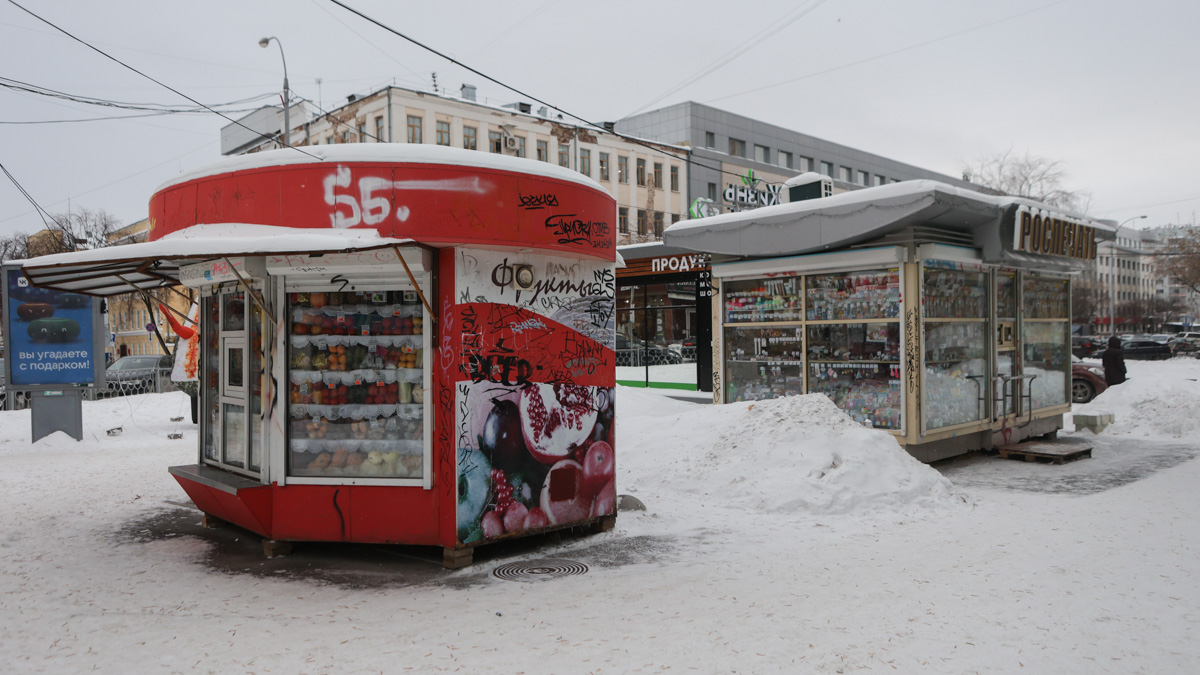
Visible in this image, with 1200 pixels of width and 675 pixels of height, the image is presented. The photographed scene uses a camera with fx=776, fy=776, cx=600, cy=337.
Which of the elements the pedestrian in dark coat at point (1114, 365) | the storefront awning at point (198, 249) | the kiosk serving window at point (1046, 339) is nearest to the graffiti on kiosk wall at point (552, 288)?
the storefront awning at point (198, 249)

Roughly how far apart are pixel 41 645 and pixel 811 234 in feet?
30.6

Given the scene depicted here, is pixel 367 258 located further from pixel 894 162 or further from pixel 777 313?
pixel 894 162

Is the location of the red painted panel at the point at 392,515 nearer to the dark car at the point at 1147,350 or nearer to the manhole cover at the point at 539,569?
the manhole cover at the point at 539,569

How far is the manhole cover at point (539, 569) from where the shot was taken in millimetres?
5980

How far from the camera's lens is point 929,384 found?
10.5 meters

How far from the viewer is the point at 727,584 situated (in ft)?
18.7

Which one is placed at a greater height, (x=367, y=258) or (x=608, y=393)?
(x=367, y=258)

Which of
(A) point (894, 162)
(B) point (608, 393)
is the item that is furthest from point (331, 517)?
(A) point (894, 162)

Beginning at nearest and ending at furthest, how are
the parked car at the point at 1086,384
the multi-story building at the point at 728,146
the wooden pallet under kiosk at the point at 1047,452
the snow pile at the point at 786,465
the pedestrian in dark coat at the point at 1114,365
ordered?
the snow pile at the point at 786,465 < the wooden pallet under kiosk at the point at 1047,452 < the pedestrian in dark coat at the point at 1114,365 < the parked car at the point at 1086,384 < the multi-story building at the point at 728,146

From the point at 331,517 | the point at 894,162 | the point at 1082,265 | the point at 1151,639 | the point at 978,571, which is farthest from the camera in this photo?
the point at 894,162

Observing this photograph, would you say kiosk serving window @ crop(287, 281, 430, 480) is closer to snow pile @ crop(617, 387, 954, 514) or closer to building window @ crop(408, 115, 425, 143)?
snow pile @ crop(617, 387, 954, 514)

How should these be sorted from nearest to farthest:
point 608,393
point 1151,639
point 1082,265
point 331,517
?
point 1151,639 → point 331,517 → point 608,393 → point 1082,265

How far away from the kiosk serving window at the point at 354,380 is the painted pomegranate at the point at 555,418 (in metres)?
0.91

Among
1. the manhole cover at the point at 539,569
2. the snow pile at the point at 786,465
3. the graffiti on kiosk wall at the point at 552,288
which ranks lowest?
the manhole cover at the point at 539,569
